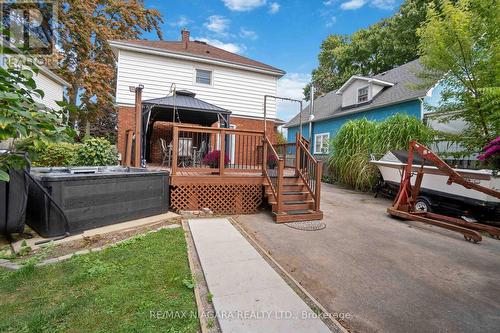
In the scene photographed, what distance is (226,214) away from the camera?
21.0 ft

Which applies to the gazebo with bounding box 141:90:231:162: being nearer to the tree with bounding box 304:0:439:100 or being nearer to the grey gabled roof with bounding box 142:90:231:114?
the grey gabled roof with bounding box 142:90:231:114

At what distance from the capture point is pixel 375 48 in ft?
72.5

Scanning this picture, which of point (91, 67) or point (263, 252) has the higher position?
point (91, 67)

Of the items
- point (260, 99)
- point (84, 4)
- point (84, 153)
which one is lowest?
point (84, 153)

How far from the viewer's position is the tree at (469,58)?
622cm

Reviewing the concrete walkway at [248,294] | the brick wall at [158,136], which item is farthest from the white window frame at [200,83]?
the concrete walkway at [248,294]

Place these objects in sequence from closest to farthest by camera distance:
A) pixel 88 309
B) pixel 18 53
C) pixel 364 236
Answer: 1. pixel 18 53
2. pixel 88 309
3. pixel 364 236

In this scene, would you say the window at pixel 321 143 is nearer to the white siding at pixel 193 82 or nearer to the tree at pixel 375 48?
the white siding at pixel 193 82

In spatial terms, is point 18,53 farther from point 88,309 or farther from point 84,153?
point 84,153

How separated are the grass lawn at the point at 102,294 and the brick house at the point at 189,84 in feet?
20.9

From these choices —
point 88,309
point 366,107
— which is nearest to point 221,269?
point 88,309

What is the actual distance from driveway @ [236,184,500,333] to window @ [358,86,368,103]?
33.4 feet

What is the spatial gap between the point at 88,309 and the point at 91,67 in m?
16.5

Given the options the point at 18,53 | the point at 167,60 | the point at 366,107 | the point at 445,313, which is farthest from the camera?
the point at 366,107
